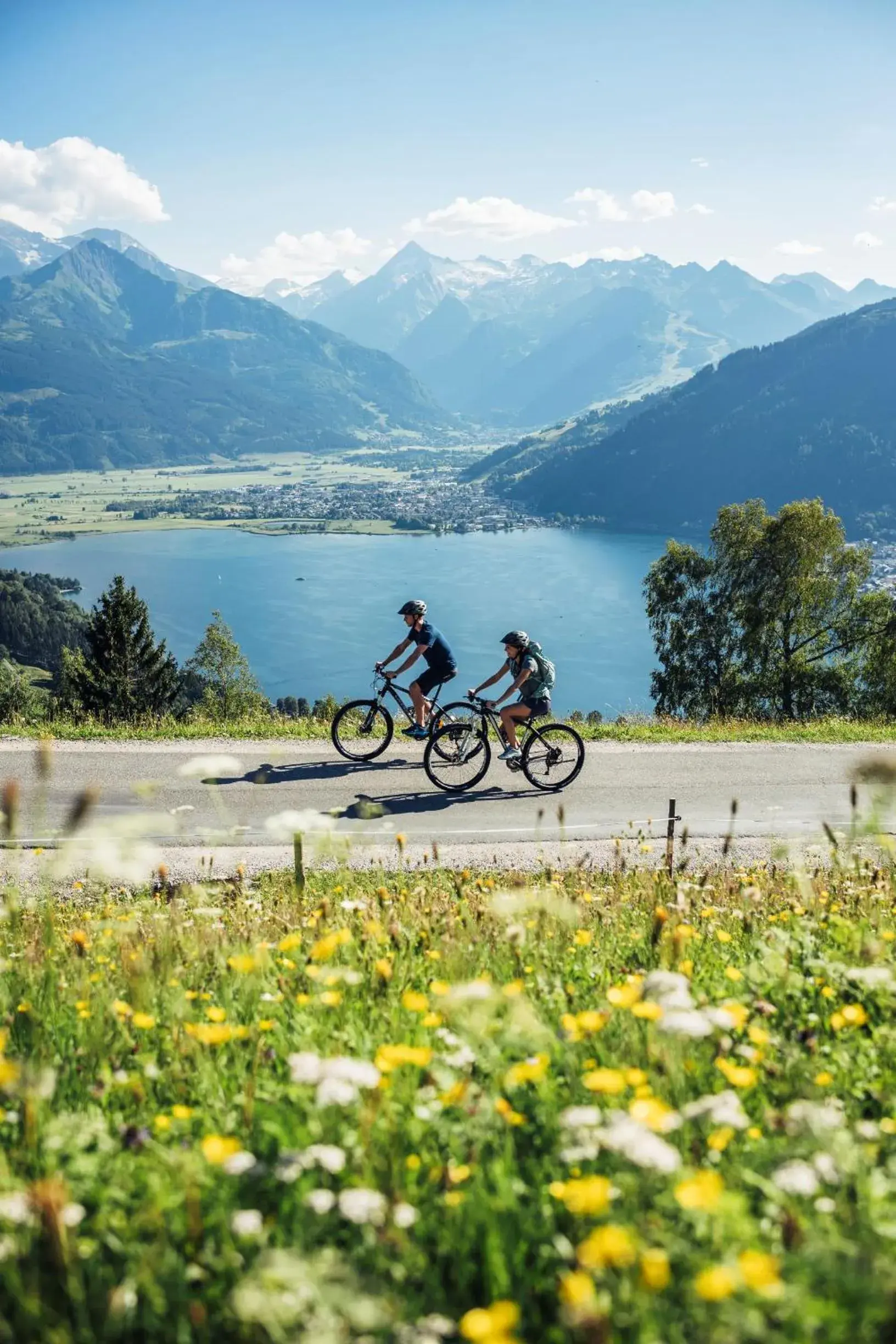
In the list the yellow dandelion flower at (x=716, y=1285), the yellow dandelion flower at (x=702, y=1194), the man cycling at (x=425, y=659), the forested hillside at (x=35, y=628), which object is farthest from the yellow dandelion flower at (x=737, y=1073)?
the forested hillside at (x=35, y=628)

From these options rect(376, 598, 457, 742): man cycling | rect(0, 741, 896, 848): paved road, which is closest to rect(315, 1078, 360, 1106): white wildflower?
rect(0, 741, 896, 848): paved road

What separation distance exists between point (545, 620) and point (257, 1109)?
13880cm

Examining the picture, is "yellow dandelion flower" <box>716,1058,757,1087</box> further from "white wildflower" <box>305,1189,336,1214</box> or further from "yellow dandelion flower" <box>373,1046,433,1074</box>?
"white wildflower" <box>305,1189,336,1214</box>

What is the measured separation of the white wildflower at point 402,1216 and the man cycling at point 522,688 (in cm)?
1069

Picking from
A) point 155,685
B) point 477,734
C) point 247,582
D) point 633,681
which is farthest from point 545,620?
point 477,734

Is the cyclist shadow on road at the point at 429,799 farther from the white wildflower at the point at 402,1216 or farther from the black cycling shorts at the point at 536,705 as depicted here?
the white wildflower at the point at 402,1216

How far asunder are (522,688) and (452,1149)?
10783 millimetres

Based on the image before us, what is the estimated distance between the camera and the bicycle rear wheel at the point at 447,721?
14.0 meters

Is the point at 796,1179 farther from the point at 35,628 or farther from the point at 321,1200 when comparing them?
the point at 35,628

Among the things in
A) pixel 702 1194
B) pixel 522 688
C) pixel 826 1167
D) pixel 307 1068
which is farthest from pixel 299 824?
pixel 522 688

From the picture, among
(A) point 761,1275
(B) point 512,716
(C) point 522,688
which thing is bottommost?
(A) point 761,1275

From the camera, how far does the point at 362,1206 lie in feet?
7.22

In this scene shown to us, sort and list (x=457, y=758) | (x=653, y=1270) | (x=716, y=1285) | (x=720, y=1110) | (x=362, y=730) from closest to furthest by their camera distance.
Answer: (x=716, y=1285) → (x=653, y=1270) → (x=720, y=1110) → (x=457, y=758) → (x=362, y=730)

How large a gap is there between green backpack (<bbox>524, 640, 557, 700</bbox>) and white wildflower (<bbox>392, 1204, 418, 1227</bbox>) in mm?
11084
